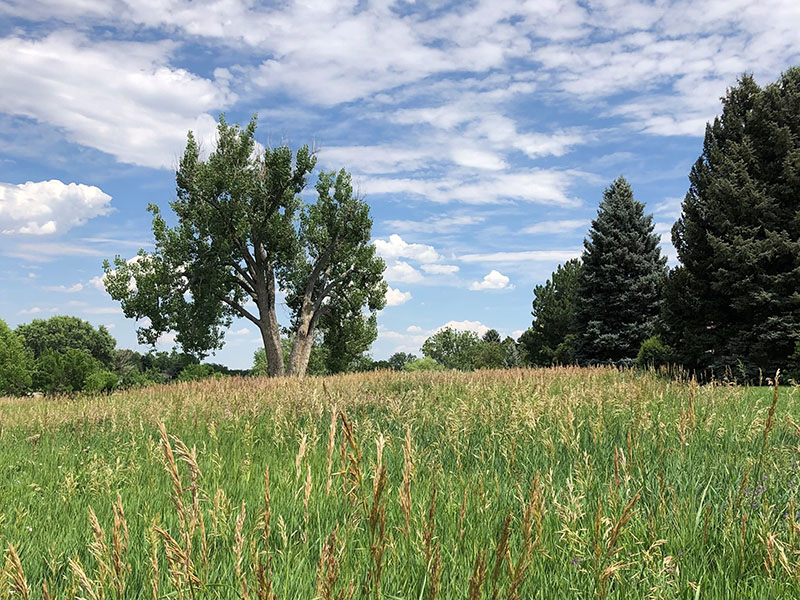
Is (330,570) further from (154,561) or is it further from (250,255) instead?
(250,255)

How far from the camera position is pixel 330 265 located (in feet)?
85.4

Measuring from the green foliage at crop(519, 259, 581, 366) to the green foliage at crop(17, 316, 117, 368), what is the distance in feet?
150

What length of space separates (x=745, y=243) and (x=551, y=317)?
1730 centimetres

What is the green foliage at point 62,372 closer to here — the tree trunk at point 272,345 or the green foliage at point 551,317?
the tree trunk at point 272,345

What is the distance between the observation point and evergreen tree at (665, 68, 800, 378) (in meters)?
16.9

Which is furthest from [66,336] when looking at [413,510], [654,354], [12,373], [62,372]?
[413,510]

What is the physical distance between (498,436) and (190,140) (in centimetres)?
2328

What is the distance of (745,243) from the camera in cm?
1716

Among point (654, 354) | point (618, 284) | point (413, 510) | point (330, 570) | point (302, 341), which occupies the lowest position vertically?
point (413, 510)

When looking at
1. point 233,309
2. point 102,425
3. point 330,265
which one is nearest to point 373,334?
point 330,265

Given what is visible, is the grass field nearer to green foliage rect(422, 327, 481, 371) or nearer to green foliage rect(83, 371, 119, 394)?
green foliage rect(83, 371, 119, 394)

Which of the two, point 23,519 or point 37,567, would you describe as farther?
point 23,519

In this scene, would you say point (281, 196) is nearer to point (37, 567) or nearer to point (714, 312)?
point (714, 312)

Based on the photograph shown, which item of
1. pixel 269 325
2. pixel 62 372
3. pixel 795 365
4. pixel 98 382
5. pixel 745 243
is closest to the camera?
pixel 795 365
